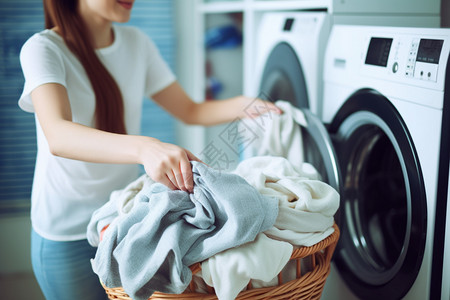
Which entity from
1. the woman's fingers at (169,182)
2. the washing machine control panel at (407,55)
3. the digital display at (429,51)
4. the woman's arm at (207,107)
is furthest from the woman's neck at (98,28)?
the digital display at (429,51)

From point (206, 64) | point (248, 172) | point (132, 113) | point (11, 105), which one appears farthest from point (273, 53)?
point (11, 105)

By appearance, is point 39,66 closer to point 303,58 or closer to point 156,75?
point 156,75

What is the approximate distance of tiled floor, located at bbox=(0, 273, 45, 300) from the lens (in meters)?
1.98

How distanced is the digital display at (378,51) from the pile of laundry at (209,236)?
0.39 m

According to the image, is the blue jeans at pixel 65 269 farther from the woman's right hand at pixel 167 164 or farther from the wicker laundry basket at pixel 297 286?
the woman's right hand at pixel 167 164

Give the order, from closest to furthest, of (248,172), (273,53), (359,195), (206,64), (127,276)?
(127,276) < (248,172) < (359,195) < (273,53) < (206,64)

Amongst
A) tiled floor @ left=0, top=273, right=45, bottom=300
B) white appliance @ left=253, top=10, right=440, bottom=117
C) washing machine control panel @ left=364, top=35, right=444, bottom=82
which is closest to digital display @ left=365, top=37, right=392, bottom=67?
washing machine control panel @ left=364, top=35, right=444, bottom=82

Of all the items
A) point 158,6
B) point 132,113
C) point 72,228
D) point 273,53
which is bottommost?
point 72,228

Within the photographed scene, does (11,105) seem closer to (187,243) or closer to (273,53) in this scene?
(273,53)

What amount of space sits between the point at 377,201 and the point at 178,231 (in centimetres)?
77

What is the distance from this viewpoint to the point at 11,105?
2.24m

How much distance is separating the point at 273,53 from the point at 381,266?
0.80 meters

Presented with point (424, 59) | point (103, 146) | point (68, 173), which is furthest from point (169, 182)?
point (424, 59)

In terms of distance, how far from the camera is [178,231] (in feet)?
2.58
